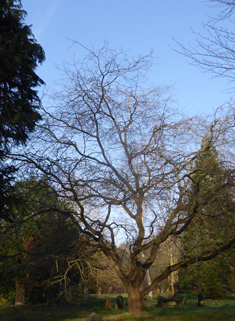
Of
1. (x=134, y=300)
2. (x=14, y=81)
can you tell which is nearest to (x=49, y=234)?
(x=134, y=300)

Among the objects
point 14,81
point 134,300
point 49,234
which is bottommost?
point 134,300

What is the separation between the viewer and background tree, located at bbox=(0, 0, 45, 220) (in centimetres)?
794

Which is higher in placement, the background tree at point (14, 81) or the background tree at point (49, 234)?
the background tree at point (14, 81)

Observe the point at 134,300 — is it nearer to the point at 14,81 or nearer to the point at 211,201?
the point at 211,201

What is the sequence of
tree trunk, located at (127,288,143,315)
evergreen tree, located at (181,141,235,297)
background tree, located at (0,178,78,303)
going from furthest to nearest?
tree trunk, located at (127,288,143,315) < background tree, located at (0,178,78,303) < evergreen tree, located at (181,141,235,297)

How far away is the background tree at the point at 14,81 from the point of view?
7941mm

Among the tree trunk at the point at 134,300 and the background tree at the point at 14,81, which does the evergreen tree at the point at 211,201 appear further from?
the background tree at the point at 14,81

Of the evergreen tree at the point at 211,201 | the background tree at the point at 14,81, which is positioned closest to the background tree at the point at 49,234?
the background tree at the point at 14,81

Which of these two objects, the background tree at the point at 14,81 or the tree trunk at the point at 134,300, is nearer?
the background tree at the point at 14,81

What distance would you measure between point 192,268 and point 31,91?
18.2 metres

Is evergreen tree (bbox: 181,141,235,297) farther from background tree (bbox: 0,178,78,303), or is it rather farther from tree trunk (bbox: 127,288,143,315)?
background tree (bbox: 0,178,78,303)

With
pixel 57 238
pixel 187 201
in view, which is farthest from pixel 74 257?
pixel 187 201

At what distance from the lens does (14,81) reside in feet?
28.9

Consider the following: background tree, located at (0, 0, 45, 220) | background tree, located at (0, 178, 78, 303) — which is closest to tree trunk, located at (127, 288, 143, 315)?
background tree, located at (0, 178, 78, 303)
